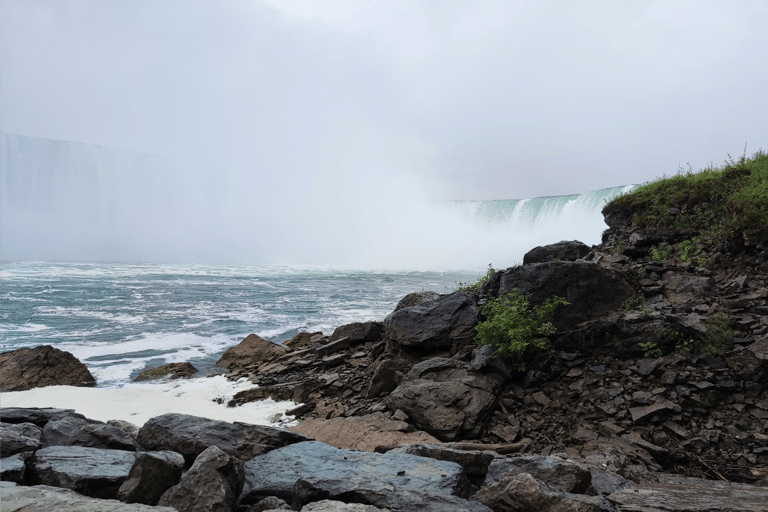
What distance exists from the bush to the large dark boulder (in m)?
0.30

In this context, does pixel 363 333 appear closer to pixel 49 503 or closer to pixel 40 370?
pixel 40 370

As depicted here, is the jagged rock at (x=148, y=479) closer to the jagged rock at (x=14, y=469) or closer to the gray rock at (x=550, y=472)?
the jagged rock at (x=14, y=469)

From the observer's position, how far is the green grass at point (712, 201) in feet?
26.5

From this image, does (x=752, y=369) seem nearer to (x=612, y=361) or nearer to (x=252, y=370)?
(x=612, y=361)

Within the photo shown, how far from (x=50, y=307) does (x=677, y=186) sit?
89.4 feet

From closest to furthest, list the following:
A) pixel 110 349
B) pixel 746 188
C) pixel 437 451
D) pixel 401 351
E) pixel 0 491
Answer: pixel 0 491, pixel 437 451, pixel 746 188, pixel 401 351, pixel 110 349

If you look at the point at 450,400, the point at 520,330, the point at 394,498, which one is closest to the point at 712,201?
the point at 520,330

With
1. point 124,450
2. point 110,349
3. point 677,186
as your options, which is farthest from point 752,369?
point 110,349

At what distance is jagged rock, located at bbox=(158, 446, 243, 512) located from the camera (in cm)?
291

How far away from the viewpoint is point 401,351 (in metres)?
9.48

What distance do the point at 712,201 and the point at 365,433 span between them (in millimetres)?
8830

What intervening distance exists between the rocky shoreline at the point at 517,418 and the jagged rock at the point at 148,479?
0.02 m

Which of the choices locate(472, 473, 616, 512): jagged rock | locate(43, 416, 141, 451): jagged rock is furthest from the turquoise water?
locate(472, 473, 616, 512): jagged rock

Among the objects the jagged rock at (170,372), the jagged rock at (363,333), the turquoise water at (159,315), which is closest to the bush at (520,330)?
the jagged rock at (363,333)
